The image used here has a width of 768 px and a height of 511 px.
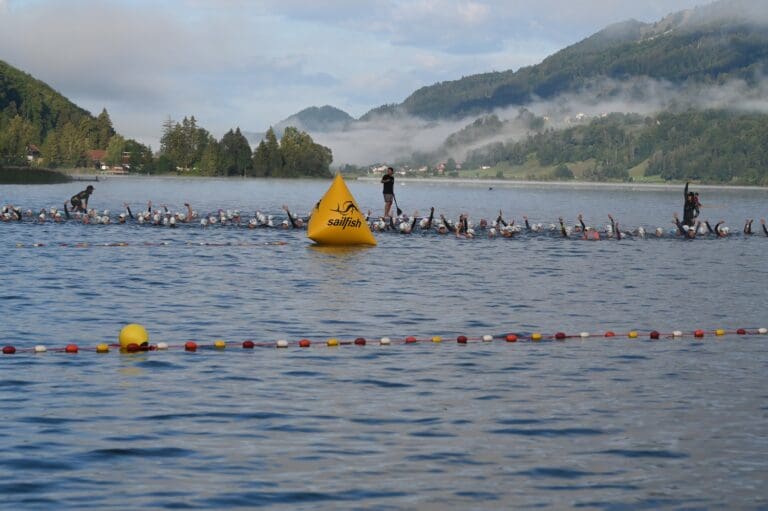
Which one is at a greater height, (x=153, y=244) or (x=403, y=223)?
(x=403, y=223)

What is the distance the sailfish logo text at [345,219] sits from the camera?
46906 millimetres

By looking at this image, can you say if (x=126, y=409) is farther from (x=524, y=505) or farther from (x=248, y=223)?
(x=248, y=223)

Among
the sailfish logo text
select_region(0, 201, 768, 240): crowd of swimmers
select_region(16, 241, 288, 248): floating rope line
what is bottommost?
select_region(16, 241, 288, 248): floating rope line

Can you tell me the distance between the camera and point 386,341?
23.9 meters

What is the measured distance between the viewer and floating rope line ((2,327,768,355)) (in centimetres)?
2194

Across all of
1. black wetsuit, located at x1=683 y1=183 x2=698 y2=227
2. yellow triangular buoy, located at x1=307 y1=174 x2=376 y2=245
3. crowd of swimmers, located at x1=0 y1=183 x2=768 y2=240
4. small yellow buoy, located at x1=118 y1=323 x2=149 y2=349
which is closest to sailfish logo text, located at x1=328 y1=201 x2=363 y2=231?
yellow triangular buoy, located at x1=307 y1=174 x2=376 y2=245

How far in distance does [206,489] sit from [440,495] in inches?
115

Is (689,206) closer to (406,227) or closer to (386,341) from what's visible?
(406,227)

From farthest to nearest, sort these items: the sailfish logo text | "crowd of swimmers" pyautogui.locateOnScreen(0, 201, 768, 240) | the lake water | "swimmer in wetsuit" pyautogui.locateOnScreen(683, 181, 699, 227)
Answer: "swimmer in wetsuit" pyautogui.locateOnScreen(683, 181, 699, 227)
"crowd of swimmers" pyautogui.locateOnScreen(0, 201, 768, 240)
the sailfish logo text
the lake water

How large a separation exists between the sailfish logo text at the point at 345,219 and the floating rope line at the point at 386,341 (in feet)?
72.1

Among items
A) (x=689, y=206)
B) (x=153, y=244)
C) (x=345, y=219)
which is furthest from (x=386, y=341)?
(x=689, y=206)

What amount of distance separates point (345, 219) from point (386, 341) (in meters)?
Result: 24.1

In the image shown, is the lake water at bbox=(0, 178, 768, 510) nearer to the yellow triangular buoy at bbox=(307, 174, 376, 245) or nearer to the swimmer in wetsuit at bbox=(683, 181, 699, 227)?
the yellow triangular buoy at bbox=(307, 174, 376, 245)

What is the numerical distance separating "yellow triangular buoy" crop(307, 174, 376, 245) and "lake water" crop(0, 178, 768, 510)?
8.74 m
